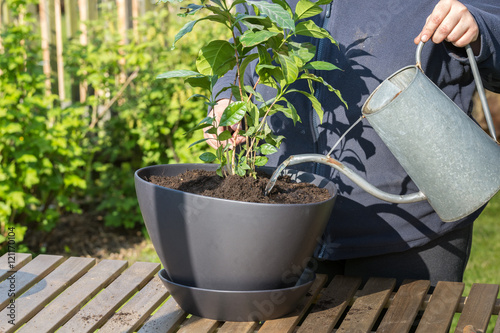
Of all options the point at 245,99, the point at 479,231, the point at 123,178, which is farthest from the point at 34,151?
the point at 479,231

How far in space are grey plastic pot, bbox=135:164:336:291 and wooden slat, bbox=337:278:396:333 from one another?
0.13m

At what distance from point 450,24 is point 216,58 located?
17.0 inches

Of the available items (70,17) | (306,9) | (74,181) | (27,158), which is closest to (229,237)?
(306,9)

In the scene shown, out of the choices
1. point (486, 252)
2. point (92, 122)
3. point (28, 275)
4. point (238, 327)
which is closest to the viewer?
point (238, 327)

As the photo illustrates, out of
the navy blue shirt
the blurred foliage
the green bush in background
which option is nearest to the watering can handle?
the navy blue shirt

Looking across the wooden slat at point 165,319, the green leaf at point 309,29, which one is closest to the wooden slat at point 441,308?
the wooden slat at point 165,319

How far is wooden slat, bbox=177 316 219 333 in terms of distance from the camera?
3.31 ft

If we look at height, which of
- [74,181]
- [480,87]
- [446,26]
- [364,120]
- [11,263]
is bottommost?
[74,181]

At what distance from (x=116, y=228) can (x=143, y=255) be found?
1.42 ft

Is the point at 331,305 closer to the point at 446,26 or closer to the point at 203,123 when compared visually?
the point at 203,123

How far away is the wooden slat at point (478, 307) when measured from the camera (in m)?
1.01

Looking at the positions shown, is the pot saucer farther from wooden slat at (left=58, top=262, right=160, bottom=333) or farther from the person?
the person

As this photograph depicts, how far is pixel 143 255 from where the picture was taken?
3.14 m

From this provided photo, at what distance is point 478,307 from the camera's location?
1.08 metres
